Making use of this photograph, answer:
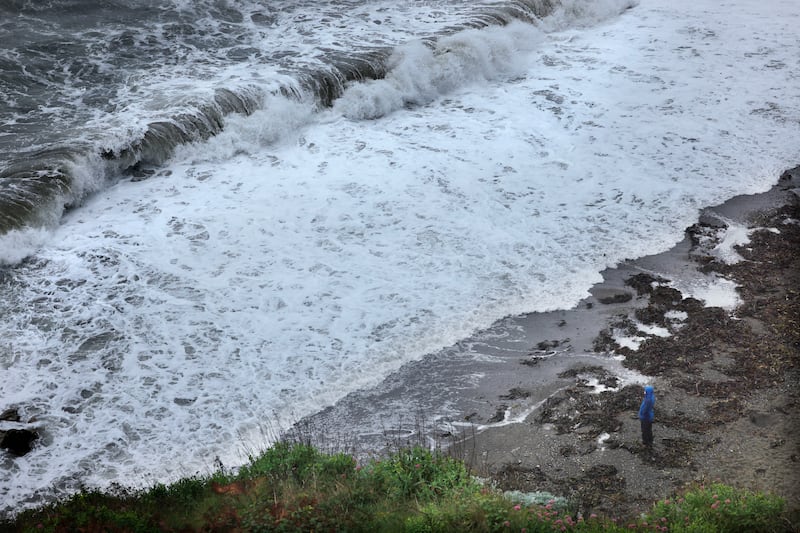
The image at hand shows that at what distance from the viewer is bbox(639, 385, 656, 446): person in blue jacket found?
8.41 metres

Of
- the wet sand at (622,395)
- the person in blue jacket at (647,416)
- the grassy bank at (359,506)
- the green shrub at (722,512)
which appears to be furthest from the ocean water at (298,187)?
the green shrub at (722,512)

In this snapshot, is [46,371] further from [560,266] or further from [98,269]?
[560,266]

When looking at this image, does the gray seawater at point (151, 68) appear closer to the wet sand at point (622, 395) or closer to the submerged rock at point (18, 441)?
the submerged rock at point (18, 441)

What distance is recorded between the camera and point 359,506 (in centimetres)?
719

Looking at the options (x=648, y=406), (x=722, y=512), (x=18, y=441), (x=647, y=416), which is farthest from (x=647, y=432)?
(x=18, y=441)

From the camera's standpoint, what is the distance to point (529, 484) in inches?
323

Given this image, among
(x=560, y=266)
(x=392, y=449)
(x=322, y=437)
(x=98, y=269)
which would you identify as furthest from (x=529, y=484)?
(x=98, y=269)

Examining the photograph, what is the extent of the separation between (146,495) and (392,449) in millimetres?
2786

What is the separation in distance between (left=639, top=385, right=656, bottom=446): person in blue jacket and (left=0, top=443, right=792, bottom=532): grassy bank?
1.02 meters

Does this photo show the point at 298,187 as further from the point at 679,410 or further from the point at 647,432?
the point at 647,432

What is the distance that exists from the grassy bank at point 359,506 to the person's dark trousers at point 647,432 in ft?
3.30

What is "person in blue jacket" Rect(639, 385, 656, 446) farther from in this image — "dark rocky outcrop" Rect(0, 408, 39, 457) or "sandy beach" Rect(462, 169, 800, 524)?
"dark rocky outcrop" Rect(0, 408, 39, 457)

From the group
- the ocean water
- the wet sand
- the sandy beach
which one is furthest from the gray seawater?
the sandy beach

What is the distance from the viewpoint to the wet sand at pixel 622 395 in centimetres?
824
